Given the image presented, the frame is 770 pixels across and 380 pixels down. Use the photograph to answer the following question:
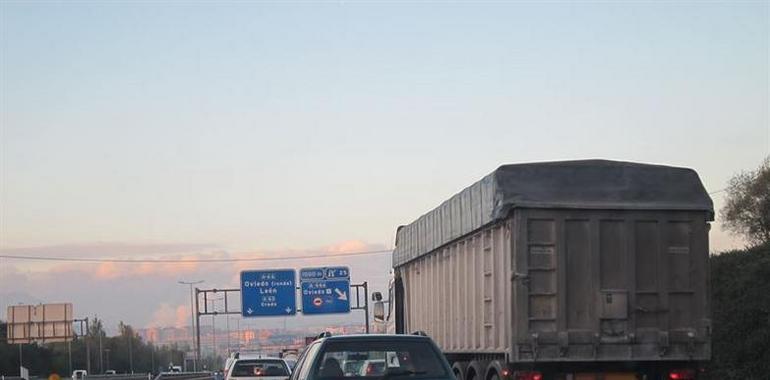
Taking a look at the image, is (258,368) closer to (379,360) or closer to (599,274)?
(599,274)

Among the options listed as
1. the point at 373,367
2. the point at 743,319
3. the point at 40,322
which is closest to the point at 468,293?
the point at 373,367

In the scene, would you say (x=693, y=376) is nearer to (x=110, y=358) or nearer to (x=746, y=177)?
A: (x=746, y=177)

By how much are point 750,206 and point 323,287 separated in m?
16.4

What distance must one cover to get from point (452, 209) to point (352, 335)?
7.20 m

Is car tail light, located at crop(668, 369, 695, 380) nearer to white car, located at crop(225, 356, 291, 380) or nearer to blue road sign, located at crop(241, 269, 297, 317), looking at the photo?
white car, located at crop(225, 356, 291, 380)

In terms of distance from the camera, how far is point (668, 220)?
16.1 meters

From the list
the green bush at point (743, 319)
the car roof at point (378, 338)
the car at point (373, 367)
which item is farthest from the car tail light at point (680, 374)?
the green bush at point (743, 319)

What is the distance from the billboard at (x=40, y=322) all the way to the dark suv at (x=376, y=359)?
184ft

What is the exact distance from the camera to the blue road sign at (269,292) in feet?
160

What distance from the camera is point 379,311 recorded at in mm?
29719

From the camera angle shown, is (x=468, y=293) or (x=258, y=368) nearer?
(x=468, y=293)

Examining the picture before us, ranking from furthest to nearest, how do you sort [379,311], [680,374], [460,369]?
[379,311] < [460,369] < [680,374]

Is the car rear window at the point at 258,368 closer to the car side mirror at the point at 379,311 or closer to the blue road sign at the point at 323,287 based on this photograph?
the car side mirror at the point at 379,311

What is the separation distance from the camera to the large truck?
1572 cm
